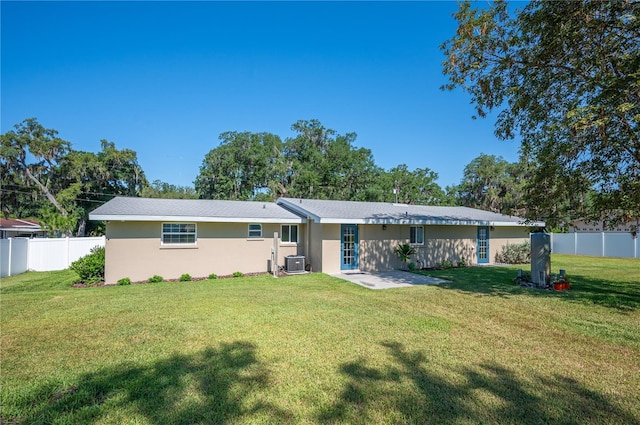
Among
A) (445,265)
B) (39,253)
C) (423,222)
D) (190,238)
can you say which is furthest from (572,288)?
(39,253)

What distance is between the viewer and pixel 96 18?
33.5 feet

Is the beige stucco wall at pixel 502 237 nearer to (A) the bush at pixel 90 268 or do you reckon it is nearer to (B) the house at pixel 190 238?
(B) the house at pixel 190 238

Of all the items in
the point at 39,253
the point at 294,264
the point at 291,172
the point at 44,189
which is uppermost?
the point at 291,172

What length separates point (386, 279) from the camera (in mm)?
11609

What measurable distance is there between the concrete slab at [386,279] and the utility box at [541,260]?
2918 millimetres

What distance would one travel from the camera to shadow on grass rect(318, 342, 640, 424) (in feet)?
10.2

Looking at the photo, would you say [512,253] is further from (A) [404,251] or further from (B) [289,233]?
(B) [289,233]

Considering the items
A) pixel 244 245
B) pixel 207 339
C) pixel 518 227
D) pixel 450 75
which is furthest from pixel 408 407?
pixel 518 227

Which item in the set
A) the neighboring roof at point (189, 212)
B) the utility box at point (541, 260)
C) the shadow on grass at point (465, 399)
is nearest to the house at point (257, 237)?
the neighboring roof at point (189, 212)

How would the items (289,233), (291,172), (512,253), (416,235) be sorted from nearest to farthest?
(289,233) < (416,235) < (512,253) < (291,172)

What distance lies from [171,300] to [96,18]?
9.45 m

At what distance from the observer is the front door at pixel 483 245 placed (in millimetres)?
16594

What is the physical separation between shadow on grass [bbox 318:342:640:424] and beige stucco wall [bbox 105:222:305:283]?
9.22 m

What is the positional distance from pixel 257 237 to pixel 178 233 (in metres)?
3.02
